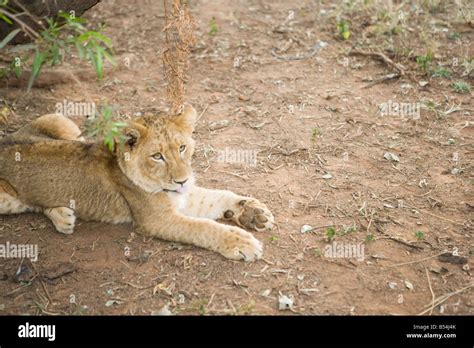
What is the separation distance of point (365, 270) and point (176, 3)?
12.2 feet

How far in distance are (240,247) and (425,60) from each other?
15.2 feet

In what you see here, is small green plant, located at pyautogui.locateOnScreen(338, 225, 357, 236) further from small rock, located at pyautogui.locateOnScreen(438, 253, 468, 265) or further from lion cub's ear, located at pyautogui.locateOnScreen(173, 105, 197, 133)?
lion cub's ear, located at pyautogui.locateOnScreen(173, 105, 197, 133)

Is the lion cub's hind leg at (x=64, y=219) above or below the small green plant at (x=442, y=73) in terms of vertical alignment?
below

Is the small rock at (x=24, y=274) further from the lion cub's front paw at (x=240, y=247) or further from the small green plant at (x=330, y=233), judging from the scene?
the small green plant at (x=330, y=233)

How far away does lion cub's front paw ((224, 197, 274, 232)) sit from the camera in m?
5.19

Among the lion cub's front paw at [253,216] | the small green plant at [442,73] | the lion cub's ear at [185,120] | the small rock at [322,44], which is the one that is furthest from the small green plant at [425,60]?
the lion cub's ear at [185,120]

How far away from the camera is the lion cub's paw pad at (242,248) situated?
4.77 metres

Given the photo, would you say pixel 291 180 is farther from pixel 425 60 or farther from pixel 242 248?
pixel 425 60

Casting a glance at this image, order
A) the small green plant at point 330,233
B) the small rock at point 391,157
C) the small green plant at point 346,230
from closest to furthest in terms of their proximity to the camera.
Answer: the small green plant at point 330,233
the small green plant at point 346,230
the small rock at point 391,157

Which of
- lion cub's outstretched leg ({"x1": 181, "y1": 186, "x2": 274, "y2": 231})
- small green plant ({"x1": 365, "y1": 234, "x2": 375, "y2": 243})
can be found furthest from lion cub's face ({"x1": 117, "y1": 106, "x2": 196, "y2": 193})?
small green plant ({"x1": 365, "y1": 234, "x2": 375, "y2": 243})

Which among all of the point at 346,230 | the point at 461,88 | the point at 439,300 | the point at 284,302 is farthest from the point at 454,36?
the point at 284,302

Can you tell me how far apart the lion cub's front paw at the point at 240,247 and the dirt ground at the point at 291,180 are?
0.23ft

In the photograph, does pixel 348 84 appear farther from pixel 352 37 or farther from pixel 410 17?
pixel 410 17

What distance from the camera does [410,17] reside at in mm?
9266
